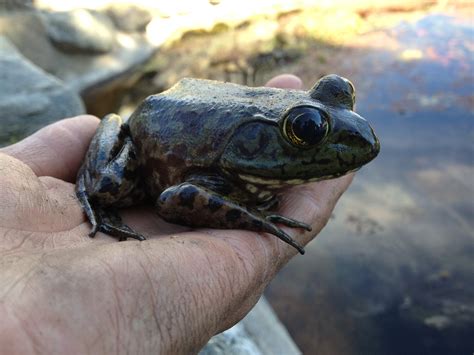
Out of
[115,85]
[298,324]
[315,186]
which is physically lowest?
[298,324]

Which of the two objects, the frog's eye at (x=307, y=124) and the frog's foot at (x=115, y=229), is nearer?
the frog's eye at (x=307, y=124)

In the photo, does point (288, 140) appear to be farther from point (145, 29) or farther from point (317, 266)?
point (145, 29)

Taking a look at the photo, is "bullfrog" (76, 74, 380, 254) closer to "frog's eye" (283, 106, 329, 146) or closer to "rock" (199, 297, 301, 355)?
"frog's eye" (283, 106, 329, 146)

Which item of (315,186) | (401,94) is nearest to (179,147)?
(315,186)

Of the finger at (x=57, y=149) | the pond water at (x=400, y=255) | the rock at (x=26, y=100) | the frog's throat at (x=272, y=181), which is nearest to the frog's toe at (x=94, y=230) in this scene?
the finger at (x=57, y=149)

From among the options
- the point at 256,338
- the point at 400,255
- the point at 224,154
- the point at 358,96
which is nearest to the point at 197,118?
the point at 224,154

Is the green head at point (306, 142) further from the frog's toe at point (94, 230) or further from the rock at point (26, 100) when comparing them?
the rock at point (26, 100)
